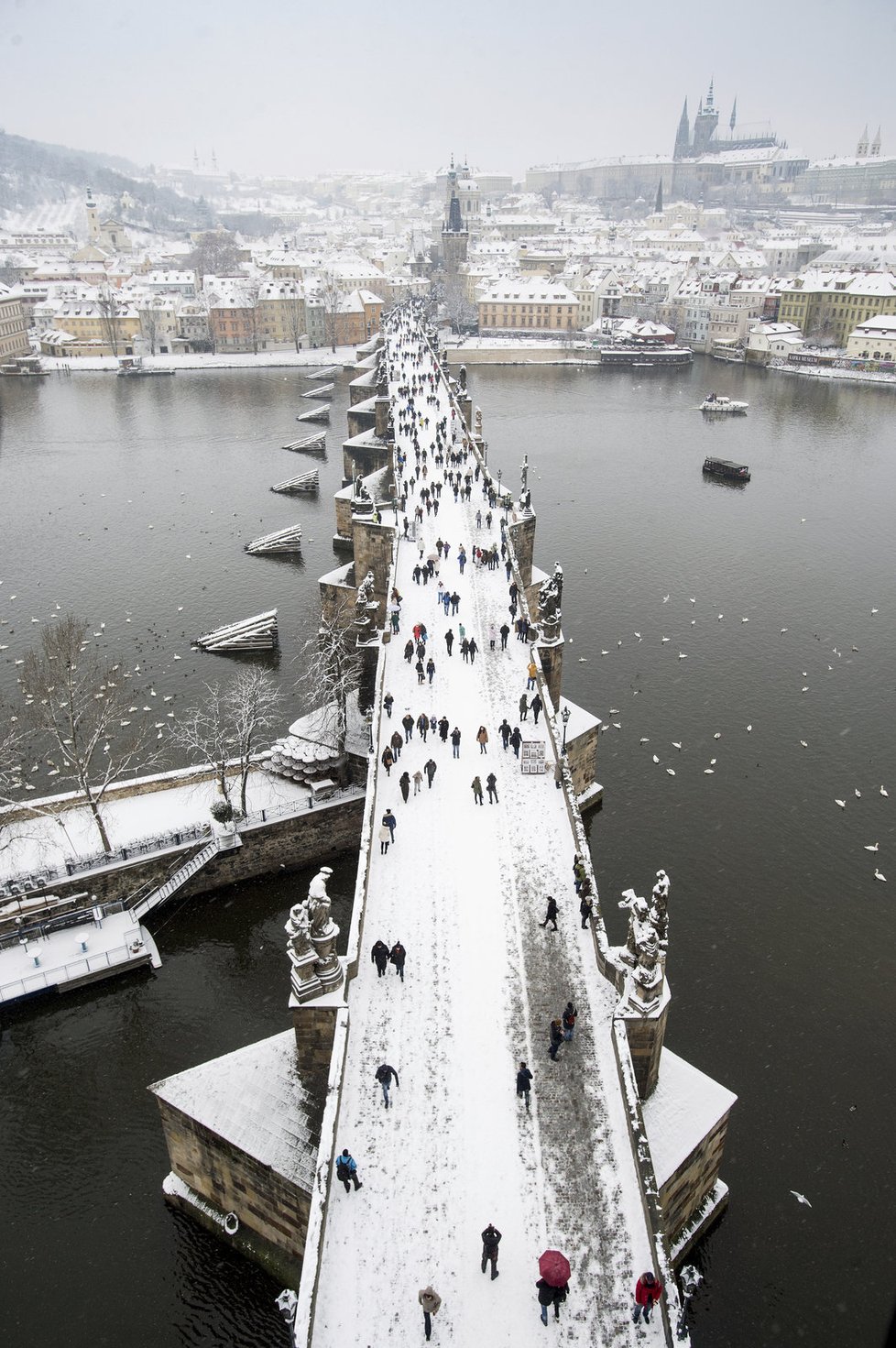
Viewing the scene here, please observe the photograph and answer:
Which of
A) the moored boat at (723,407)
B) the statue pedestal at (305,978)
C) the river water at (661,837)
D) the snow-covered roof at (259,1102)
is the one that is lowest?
the river water at (661,837)

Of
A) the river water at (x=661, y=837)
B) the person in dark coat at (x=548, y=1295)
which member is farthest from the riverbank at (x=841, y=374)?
the person in dark coat at (x=548, y=1295)

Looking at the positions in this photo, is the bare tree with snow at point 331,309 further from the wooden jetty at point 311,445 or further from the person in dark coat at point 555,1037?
the person in dark coat at point 555,1037

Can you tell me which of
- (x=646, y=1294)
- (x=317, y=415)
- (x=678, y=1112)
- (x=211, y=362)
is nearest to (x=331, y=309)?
(x=211, y=362)

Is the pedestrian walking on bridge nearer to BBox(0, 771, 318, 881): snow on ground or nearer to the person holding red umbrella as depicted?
the person holding red umbrella

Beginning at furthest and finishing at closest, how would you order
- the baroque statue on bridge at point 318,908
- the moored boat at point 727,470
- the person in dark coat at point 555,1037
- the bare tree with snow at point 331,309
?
the bare tree with snow at point 331,309 < the moored boat at point 727,470 < the baroque statue on bridge at point 318,908 < the person in dark coat at point 555,1037

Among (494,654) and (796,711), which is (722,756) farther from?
(494,654)

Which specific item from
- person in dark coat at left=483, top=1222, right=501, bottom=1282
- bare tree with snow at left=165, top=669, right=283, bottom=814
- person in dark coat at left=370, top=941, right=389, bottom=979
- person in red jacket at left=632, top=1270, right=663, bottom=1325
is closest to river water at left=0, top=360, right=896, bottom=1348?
bare tree with snow at left=165, top=669, right=283, bottom=814

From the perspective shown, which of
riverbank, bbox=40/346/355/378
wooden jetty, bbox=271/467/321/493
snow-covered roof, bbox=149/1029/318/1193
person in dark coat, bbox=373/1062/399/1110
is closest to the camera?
person in dark coat, bbox=373/1062/399/1110
